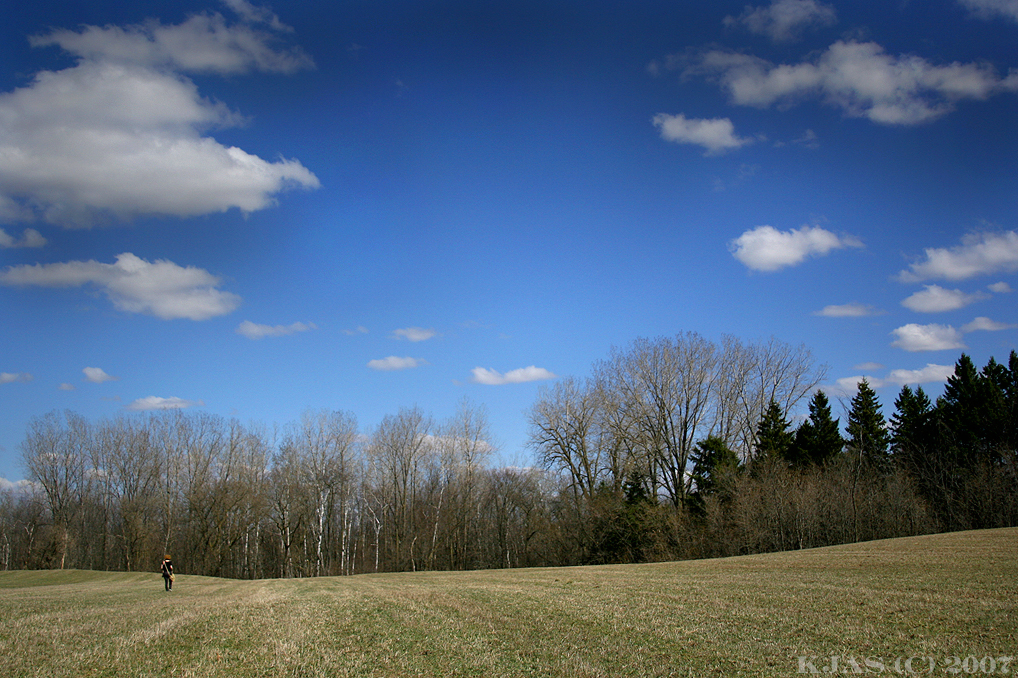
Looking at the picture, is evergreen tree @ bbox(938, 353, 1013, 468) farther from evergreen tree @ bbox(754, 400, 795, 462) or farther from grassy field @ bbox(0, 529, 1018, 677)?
grassy field @ bbox(0, 529, 1018, 677)

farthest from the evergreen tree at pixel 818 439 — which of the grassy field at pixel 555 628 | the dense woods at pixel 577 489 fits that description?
the grassy field at pixel 555 628

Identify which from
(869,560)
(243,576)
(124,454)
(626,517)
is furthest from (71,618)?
(124,454)

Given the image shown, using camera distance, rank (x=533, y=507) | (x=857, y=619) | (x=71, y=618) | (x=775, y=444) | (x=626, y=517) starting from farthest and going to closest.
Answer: (x=533, y=507) < (x=775, y=444) < (x=626, y=517) < (x=71, y=618) < (x=857, y=619)

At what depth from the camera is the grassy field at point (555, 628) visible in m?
10.1

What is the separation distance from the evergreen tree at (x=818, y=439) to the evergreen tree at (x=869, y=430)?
1331mm

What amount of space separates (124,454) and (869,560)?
65.7 meters

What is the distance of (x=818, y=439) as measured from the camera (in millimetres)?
48594

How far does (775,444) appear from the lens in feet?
151

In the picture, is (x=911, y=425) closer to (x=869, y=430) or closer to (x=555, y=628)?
(x=869, y=430)

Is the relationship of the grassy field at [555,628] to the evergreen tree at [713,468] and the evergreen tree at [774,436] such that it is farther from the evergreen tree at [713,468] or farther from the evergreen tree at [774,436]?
the evergreen tree at [774,436]

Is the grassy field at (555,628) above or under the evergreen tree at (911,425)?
under

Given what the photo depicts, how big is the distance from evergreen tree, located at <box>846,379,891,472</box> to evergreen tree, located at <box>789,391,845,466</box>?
1.33m

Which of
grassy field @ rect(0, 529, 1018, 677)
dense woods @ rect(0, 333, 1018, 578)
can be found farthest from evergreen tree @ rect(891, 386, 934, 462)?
grassy field @ rect(0, 529, 1018, 677)

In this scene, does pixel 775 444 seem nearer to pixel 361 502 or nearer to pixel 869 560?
pixel 869 560
